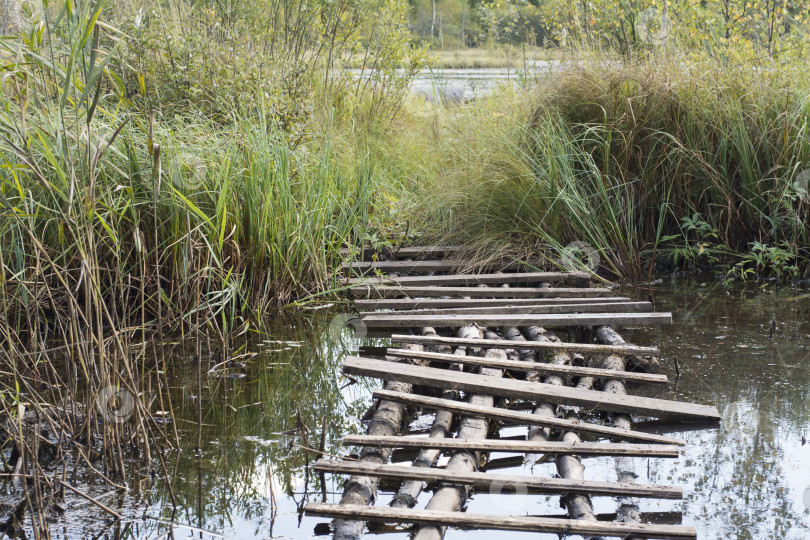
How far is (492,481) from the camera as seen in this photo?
7.63 feet

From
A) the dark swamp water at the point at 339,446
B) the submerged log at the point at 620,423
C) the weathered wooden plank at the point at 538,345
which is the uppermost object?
the weathered wooden plank at the point at 538,345

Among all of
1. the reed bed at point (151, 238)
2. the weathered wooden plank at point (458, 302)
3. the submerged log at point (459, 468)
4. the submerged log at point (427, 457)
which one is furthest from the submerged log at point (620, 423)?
the reed bed at point (151, 238)

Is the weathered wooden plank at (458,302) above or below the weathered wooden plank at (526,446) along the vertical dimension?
below

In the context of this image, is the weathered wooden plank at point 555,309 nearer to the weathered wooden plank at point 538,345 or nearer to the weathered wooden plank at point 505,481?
the weathered wooden plank at point 538,345

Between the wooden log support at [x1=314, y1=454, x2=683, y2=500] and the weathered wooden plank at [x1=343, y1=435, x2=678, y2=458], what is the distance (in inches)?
5.8

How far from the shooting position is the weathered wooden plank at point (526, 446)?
2.53m

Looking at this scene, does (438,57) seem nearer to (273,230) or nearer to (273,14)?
(273,14)

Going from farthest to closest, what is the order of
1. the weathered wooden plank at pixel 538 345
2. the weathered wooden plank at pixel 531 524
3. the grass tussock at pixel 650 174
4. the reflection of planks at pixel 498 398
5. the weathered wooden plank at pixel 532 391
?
the grass tussock at pixel 650 174 < the weathered wooden plank at pixel 538 345 < the weathered wooden plank at pixel 532 391 < the reflection of planks at pixel 498 398 < the weathered wooden plank at pixel 531 524

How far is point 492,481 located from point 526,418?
1.60 ft

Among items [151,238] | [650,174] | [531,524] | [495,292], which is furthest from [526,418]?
[650,174]

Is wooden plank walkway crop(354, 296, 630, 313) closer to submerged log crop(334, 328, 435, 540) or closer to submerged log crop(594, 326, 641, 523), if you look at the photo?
submerged log crop(594, 326, 641, 523)

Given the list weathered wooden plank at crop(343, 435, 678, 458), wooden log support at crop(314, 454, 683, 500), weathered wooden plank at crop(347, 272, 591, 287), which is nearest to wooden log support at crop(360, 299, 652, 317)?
weathered wooden plank at crop(347, 272, 591, 287)

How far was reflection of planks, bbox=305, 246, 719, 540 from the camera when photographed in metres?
2.19

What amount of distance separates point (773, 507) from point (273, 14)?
6067 millimetres
